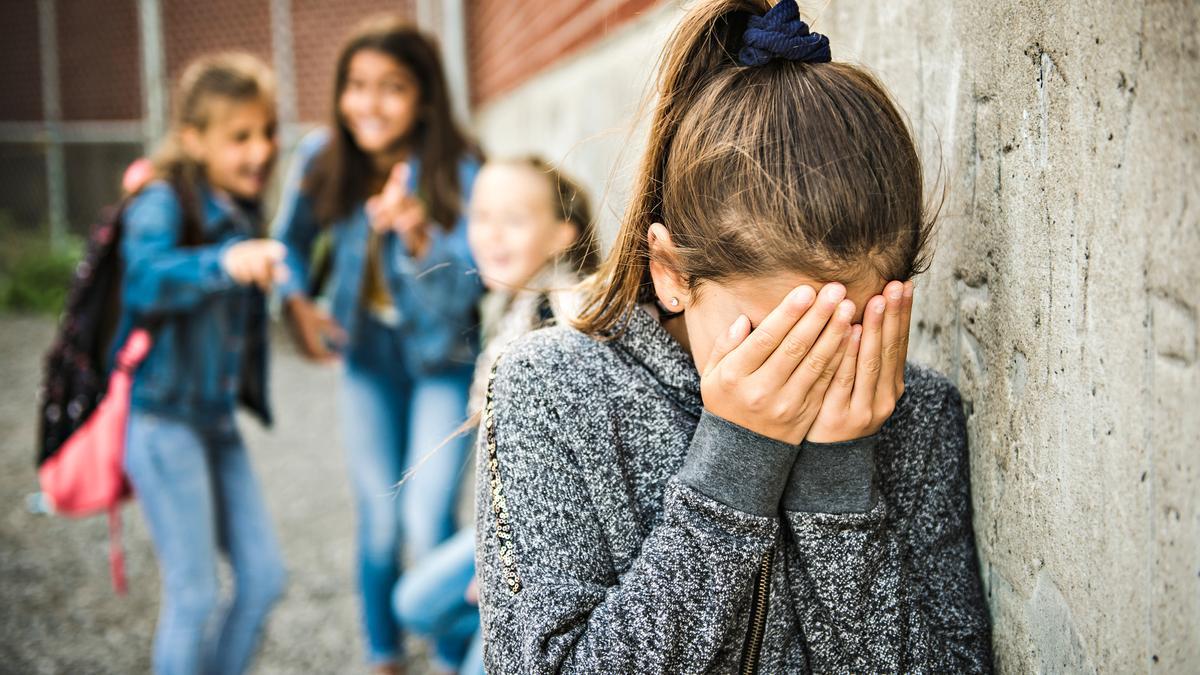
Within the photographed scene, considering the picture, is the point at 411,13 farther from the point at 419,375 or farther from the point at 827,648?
the point at 827,648

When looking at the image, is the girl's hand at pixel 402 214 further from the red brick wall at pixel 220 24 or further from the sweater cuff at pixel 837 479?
the red brick wall at pixel 220 24

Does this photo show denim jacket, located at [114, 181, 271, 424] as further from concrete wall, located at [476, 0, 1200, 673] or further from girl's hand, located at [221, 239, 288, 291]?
concrete wall, located at [476, 0, 1200, 673]

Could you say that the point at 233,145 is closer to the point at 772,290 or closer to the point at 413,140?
the point at 413,140

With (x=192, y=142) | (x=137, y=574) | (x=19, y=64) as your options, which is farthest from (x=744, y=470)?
(x=19, y=64)

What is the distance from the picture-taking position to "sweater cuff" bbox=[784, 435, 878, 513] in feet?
4.32

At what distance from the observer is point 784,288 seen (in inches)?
49.3

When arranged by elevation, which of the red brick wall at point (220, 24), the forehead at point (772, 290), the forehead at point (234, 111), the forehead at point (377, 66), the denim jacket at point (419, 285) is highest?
the red brick wall at point (220, 24)

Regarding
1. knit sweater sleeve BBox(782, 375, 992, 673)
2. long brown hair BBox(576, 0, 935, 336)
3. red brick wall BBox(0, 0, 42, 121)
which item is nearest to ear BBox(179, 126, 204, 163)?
long brown hair BBox(576, 0, 935, 336)

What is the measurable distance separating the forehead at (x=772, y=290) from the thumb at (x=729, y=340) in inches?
0.8

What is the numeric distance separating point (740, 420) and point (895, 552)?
329mm

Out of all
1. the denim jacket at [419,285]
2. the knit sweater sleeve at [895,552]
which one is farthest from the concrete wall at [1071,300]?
the denim jacket at [419,285]

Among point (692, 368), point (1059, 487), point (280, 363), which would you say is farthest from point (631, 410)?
point (280, 363)

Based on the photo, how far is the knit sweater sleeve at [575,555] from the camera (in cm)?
128

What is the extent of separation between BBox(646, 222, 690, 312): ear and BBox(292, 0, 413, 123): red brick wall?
34.4ft
